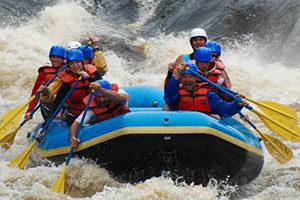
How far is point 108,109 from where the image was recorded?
5.45 meters

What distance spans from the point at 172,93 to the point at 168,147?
0.74m

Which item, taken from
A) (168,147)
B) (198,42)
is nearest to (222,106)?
(168,147)

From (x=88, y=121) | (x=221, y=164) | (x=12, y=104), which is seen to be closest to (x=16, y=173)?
(x=88, y=121)

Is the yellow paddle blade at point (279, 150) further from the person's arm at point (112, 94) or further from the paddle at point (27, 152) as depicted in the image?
the paddle at point (27, 152)

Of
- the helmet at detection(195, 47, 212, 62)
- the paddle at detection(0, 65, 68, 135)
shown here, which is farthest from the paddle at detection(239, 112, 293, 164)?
the paddle at detection(0, 65, 68, 135)

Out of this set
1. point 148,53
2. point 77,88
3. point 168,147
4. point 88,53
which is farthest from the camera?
point 148,53

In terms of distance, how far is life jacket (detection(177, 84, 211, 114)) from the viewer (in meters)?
5.44

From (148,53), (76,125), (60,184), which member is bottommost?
(60,184)

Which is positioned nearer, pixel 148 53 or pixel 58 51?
pixel 58 51

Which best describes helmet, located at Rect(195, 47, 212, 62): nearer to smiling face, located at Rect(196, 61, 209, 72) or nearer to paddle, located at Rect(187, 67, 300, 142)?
smiling face, located at Rect(196, 61, 209, 72)

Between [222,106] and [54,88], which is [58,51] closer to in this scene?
[54,88]

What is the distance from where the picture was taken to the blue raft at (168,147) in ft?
16.0

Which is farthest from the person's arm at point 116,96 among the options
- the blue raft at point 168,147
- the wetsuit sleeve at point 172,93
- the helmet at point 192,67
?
the helmet at point 192,67

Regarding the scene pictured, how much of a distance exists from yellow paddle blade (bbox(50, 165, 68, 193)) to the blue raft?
0.89 ft
